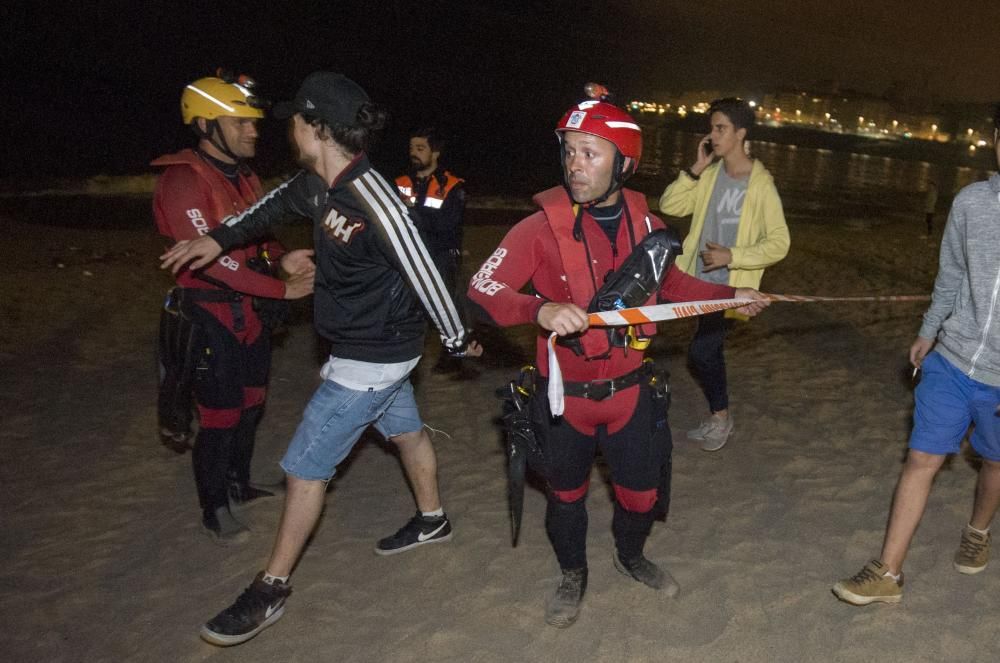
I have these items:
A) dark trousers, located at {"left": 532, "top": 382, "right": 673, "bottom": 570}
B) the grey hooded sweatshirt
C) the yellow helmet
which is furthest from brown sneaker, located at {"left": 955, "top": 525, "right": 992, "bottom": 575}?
the yellow helmet

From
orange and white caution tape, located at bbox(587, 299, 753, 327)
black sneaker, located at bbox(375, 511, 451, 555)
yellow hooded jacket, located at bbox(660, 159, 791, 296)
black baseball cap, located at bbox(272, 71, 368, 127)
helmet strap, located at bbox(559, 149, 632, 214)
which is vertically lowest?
black sneaker, located at bbox(375, 511, 451, 555)

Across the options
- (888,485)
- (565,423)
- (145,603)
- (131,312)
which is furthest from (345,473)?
(131,312)

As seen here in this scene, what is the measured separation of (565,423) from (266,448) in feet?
10.9

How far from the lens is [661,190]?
34.6 m

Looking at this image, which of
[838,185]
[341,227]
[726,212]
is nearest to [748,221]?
[726,212]

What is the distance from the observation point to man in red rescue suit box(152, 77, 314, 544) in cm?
386

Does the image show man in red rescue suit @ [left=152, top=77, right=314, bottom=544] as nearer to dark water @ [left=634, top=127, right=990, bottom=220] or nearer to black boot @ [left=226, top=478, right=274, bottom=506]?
black boot @ [left=226, top=478, right=274, bottom=506]

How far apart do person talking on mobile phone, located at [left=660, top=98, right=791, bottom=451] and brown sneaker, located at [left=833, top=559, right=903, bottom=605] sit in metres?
1.81

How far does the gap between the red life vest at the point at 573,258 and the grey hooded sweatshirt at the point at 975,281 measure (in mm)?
1413

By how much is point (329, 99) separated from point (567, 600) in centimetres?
262

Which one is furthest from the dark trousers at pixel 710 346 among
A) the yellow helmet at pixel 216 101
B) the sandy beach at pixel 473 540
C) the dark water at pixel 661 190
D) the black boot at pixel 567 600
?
the yellow helmet at pixel 216 101

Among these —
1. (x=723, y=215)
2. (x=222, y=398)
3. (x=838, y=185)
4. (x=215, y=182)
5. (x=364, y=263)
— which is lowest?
(x=838, y=185)

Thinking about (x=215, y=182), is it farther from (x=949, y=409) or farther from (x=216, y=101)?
(x=949, y=409)

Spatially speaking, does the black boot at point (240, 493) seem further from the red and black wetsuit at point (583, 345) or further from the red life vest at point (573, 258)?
the red life vest at point (573, 258)
